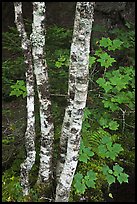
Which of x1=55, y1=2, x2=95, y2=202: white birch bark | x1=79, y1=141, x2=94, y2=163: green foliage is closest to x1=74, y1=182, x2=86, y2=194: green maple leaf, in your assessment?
x1=55, y1=2, x2=95, y2=202: white birch bark

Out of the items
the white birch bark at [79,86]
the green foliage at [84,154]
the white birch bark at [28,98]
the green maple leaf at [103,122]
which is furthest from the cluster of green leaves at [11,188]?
the green maple leaf at [103,122]

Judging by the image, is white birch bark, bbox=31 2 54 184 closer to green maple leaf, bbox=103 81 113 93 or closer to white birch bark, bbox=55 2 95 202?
white birch bark, bbox=55 2 95 202

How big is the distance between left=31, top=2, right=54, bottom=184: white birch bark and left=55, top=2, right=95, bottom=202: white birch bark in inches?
12.3

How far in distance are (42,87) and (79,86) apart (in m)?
0.51

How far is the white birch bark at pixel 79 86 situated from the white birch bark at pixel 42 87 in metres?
0.31

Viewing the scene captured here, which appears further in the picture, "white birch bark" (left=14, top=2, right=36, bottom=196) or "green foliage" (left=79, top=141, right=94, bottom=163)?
"green foliage" (left=79, top=141, right=94, bottom=163)

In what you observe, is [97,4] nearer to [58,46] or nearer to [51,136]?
[58,46]

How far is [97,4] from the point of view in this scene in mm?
5527

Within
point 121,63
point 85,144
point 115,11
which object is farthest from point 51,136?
point 115,11

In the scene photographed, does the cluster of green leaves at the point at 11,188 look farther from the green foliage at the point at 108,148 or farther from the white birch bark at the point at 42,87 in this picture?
the green foliage at the point at 108,148

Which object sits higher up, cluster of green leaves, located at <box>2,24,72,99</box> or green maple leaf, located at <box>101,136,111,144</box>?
cluster of green leaves, located at <box>2,24,72,99</box>

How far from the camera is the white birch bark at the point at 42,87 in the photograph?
9.87 feet

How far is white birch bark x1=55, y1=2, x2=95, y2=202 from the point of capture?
2709 mm

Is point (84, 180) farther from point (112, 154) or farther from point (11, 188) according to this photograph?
point (11, 188)
